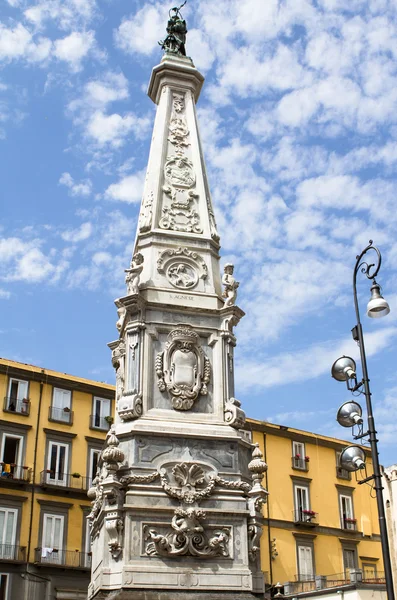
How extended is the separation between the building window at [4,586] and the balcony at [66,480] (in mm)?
4234

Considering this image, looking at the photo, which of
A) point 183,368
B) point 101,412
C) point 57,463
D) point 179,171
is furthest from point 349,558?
point 179,171

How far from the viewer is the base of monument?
13827 mm

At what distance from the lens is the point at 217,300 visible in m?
17.8

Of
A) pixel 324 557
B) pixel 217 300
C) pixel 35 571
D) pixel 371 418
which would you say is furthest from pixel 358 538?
pixel 371 418

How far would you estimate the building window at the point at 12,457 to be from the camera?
32969 millimetres

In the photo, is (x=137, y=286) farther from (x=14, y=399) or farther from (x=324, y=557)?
(x=324, y=557)

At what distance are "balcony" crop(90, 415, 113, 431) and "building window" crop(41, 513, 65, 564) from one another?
15.1 ft

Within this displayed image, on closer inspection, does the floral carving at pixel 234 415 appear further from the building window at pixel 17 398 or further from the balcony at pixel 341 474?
the balcony at pixel 341 474

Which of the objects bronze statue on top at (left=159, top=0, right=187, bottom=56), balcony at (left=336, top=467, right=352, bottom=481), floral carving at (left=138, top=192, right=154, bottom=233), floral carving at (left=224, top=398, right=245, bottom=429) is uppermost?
bronze statue on top at (left=159, top=0, right=187, bottom=56)

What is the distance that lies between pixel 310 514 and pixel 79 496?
12.5m

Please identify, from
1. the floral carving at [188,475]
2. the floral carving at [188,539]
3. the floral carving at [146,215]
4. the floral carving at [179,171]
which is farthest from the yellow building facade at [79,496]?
the floral carving at [188,539]

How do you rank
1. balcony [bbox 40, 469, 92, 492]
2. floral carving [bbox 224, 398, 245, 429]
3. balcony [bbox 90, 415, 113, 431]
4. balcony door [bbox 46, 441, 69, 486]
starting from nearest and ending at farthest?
floral carving [bbox 224, 398, 245, 429] < balcony [bbox 40, 469, 92, 492] < balcony door [bbox 46, 441, 69, 486] < balcony [bbox 90, 415, 113, 431]

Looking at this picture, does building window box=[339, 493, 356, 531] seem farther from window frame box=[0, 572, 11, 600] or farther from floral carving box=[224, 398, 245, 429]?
floral carving box=[224, 398, 245, 429]

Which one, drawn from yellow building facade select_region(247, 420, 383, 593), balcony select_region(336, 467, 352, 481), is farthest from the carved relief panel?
balcony select_region(336, 467, 352, 481)
